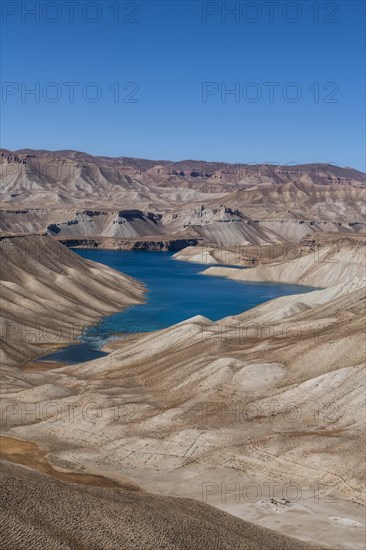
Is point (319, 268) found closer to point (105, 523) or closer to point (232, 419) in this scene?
point (232, 419)

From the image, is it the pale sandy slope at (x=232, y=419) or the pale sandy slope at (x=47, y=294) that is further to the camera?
the pale sandy slope at (x=47, y=294)

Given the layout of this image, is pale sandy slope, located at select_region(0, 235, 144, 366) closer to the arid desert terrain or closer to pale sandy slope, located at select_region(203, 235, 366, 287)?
the arid desert terrain

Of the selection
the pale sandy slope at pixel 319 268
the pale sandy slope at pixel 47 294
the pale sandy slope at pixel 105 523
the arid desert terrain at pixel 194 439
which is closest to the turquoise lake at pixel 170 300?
the pale sandy slope at pixel 47 294

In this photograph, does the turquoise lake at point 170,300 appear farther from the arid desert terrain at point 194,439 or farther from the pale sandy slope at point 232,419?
the pale sandy slope at point 232,419

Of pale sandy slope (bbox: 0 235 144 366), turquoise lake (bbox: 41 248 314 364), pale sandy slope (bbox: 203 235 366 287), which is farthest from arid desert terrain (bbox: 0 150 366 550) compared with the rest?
pale sandy slope (bbox: 203 235 366 287)

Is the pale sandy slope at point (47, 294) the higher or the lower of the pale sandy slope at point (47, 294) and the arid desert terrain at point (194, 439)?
the higher

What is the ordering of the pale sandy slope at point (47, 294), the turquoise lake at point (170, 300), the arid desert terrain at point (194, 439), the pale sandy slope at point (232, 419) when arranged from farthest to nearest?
the turquoise lake at point (170, 300), the pale sandy slope at point (47, 294), the pale sandy slope at point (232, 419), the arid desert terrain at point (194, 439)

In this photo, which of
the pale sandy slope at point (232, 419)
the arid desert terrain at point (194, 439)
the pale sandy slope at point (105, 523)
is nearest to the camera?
the pale sandy slope at point (105, 523)
